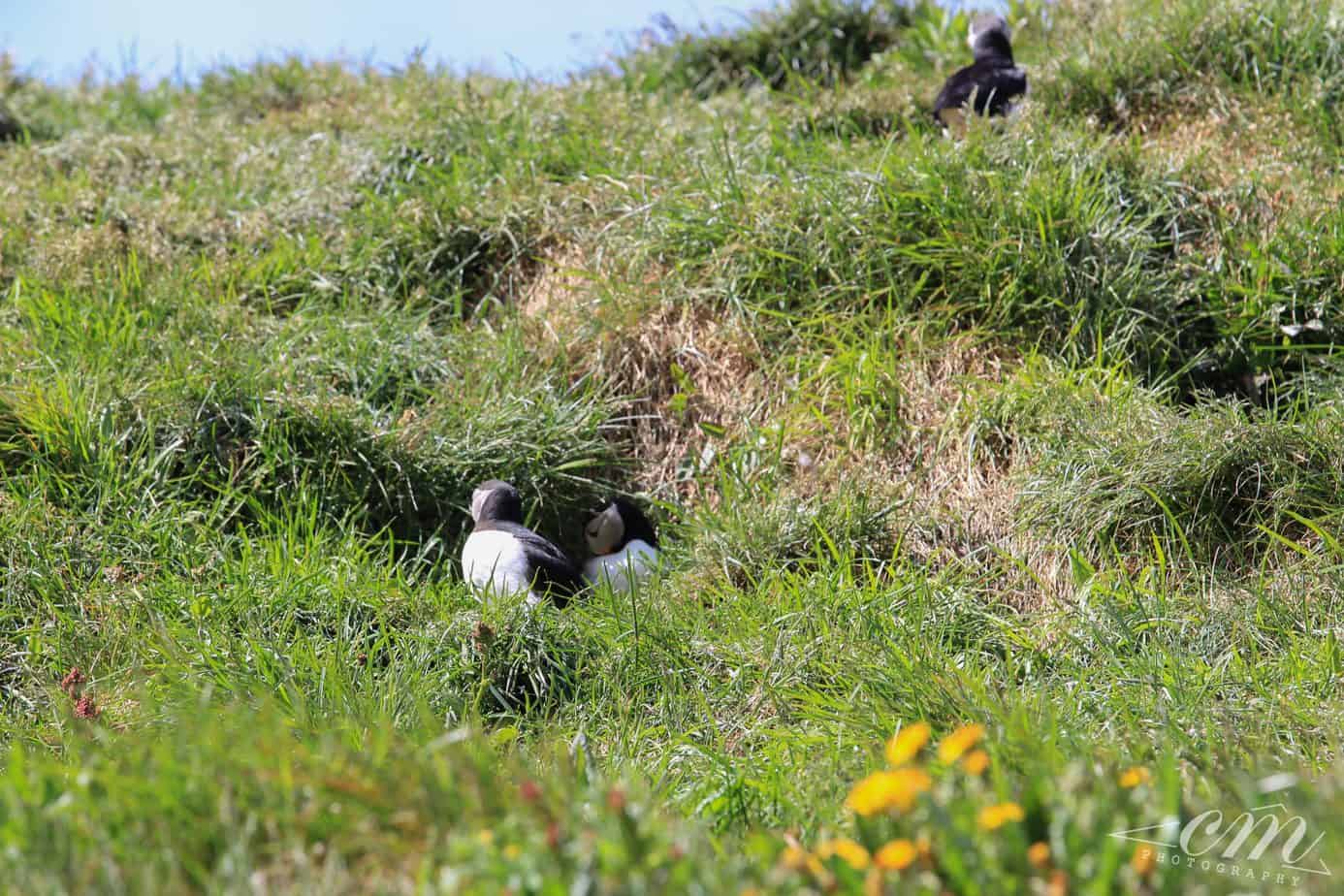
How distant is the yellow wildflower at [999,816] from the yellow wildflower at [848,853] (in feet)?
0.52

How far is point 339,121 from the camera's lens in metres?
6.75

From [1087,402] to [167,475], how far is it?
315 cm

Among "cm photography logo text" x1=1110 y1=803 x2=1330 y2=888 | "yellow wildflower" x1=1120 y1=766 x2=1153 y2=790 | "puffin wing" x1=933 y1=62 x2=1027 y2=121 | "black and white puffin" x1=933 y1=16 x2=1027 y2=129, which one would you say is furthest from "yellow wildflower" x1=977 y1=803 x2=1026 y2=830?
"puffin wing" x1=933 y1=62 x2=1027 y2=121

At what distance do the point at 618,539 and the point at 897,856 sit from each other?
2834 mm

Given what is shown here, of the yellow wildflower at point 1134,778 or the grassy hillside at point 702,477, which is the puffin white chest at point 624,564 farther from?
the yellow wildflower at point 1134,778

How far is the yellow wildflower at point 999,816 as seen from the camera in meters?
1.49

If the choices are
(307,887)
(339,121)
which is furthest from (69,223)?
(307,887)

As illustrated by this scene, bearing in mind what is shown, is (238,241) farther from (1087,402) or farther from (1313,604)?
(1313,604)

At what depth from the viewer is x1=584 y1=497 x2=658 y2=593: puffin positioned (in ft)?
13.6

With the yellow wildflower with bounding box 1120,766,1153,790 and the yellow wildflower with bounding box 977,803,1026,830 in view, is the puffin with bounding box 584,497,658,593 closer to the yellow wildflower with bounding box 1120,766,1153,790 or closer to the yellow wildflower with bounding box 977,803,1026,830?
the yellow wildflower with bounding box 1120,766,1153,790

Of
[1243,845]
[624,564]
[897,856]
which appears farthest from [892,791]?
[624,564]

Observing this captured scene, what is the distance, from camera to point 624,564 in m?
4.13

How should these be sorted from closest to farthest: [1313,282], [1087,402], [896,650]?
[896,650] < [1087,402] < [1313,282]

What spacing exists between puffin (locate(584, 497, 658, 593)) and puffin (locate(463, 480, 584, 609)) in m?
0.15
